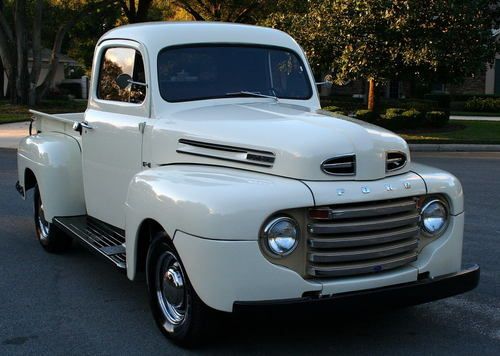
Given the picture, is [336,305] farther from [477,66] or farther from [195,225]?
[477,66]

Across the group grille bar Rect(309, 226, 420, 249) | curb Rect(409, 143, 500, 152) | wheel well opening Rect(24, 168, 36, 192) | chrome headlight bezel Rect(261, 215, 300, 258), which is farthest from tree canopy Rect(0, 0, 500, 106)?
chrome headlight bezel Rect(261, 215, 300, 258)

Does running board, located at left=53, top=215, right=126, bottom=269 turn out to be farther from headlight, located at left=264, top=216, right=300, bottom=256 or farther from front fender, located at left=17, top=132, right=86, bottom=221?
headlight, located at left=264, top=216, right=300, bottom=256

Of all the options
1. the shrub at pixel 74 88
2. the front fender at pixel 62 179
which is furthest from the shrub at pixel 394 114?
the shrub at pixel 74 88

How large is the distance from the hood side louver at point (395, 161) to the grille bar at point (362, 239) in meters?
0.40

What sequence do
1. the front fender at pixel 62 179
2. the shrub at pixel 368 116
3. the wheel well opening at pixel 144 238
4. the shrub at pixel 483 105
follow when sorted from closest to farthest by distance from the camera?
the wheel well opening at pixel 144 238 < the front fender at pixel 62 179 < the shrub at pixel 368 116 < the shrub at pixel 483 105

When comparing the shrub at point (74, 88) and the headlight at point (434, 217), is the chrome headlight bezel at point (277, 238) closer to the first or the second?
Answer: the headlight at point (434, 217)

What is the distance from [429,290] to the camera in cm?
392

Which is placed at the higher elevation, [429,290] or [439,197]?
[439,197]

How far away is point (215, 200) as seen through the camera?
364cm

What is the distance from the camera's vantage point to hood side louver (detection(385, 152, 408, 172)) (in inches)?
163

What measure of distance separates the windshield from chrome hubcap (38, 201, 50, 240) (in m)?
2.36

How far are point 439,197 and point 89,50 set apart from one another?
170ft

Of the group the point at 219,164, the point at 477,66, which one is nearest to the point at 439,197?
the point at 219,164

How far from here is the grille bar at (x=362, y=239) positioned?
3.76m
